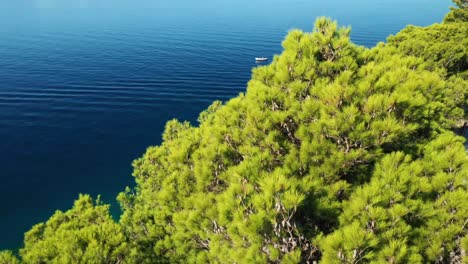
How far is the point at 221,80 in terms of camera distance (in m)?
49.3

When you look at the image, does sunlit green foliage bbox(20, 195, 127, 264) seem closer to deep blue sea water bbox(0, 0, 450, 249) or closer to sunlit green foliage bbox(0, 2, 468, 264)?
sunlit green foliage bbox(0, 2, 468, 264)

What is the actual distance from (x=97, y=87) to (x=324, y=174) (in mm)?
45302

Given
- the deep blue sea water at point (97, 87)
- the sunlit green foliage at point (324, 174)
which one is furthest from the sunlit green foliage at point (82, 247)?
the deep blue sea water at point (97, 87)

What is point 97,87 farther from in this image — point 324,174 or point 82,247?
point 324,174

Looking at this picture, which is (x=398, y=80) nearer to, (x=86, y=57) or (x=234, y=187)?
(x=234, y=187)

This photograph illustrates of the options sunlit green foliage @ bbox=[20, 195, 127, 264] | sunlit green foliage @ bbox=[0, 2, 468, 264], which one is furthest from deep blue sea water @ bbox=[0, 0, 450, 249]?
sunlit green foliage @ bbox=[0, 2, 468, 264]

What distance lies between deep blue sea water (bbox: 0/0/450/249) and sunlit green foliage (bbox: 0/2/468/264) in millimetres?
20784

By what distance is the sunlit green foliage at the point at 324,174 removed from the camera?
A: 5.00 m

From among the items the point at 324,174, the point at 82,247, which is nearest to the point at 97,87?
the point at 82,247

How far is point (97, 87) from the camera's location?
147 feet

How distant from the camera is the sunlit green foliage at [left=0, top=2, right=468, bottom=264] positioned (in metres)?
5.00

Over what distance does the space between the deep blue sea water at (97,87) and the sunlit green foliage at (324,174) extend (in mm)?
20784

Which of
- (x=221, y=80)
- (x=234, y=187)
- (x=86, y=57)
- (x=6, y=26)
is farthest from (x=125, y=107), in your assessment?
(x=6, y=26)

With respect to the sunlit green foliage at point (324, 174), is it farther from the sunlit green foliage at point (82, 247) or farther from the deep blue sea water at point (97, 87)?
the deep blue sea water at point (97, 87)
